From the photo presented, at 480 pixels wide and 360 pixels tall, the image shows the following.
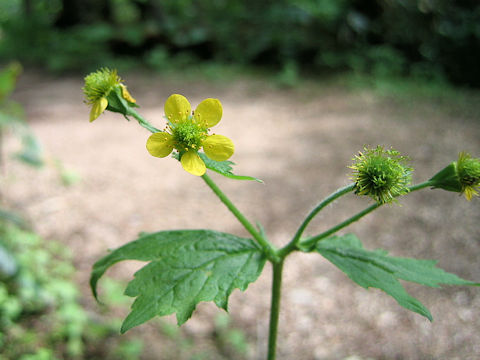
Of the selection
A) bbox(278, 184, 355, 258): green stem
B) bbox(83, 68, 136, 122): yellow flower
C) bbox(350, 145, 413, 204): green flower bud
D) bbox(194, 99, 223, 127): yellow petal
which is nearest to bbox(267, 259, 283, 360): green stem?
bbox(278, 184, 355, 258): green stem

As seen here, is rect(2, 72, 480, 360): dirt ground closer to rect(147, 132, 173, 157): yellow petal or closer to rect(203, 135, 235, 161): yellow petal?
rect(203, 135, 235, 161): yellow petal

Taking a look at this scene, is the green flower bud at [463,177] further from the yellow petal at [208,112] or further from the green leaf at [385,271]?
the yellow petal at [208,112]

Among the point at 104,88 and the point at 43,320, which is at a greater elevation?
the point at 43,320

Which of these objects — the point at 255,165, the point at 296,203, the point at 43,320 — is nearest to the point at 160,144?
the point at 43,320

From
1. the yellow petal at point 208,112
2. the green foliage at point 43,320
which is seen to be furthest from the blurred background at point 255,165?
the yellow petal at point 208,112

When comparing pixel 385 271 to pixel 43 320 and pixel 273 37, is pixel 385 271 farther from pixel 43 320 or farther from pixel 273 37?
pixel 273 37

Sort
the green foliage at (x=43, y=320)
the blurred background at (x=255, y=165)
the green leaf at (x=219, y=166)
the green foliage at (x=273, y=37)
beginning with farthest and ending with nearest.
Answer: the green foliage at (x=273, y=37), the blurred background at (x=255, y=165), the green foliage at (x=43, y=320), the green leaf at (x=219, y=166)
